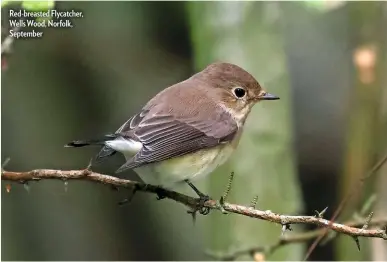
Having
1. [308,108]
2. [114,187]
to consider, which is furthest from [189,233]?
[114,187]

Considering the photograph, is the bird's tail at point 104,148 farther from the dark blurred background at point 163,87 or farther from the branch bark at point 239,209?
the dark blurred background at point 163,87

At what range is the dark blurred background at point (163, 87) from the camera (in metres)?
3.41

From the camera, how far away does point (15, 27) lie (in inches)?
94.7

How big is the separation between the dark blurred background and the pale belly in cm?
52

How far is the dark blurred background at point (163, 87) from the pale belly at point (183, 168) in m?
0.52

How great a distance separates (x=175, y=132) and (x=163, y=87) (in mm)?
1510

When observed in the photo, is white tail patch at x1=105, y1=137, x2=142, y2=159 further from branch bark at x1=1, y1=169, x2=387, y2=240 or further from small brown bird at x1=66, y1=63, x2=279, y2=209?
branch bark at x1=1, y1=169, x2=387, y2=240

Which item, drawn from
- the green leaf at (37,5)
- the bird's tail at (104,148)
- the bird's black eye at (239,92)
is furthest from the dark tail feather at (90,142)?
the bird's black eye at (239,92)

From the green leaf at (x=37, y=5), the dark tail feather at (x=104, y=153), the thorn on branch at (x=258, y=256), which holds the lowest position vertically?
the thorn on branch at (x=258, y=256)

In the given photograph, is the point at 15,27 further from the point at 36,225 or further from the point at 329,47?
the point at 329,47

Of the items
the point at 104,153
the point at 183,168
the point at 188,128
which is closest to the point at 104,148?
the point at 104,153

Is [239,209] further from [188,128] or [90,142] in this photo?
[188,128]

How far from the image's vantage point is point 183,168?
272 cm

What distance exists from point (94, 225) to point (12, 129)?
804 mm
